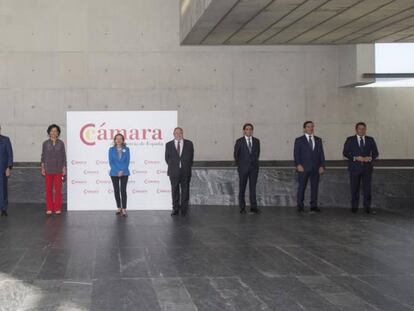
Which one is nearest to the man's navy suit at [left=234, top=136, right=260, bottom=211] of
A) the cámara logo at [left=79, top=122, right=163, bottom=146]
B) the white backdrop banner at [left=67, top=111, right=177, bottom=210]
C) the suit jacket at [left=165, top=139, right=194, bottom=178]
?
the suit jacket at [left=165, top=139, right=194, bottom=178]

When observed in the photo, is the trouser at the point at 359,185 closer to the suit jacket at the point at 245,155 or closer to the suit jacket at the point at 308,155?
the suit jacket at the point at 308,155

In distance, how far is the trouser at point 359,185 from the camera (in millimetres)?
12489

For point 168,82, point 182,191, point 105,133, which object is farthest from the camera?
point 168,82

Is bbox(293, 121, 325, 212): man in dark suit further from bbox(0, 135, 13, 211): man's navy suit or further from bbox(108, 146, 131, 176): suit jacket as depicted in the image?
bbox(0, 135, 13, 211): man's navy suit

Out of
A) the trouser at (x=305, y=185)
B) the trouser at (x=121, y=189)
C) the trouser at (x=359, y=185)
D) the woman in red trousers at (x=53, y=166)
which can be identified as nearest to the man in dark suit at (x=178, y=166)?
the trouser at (x=121, y=189)

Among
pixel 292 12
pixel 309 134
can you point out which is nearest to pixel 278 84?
pixel 309 134

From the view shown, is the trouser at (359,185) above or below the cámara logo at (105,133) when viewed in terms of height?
below

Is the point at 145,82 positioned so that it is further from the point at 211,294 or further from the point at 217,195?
the point at 211,294

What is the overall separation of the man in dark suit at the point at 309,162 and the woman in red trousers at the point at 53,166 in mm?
4734

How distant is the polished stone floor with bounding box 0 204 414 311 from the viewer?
5207 mm

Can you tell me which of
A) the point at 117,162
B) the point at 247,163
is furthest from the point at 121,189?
the point at 247,163

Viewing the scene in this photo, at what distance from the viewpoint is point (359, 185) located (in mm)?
12703

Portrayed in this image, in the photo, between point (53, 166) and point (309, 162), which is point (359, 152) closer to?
point (309, 162)

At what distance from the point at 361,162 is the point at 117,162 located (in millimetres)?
4853
